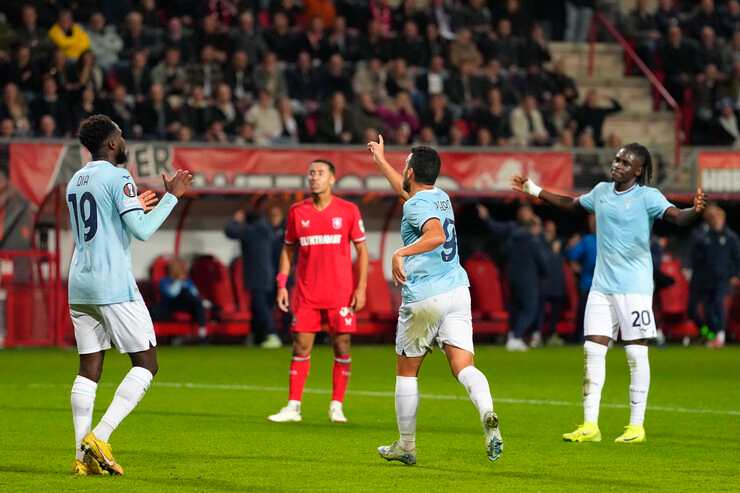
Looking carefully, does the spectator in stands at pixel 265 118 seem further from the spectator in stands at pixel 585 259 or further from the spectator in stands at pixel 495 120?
the spectator in stands at pixel 585 259

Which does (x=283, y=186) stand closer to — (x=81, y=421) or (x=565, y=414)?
(x=565, y=414)

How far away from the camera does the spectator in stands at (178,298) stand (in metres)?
23.8

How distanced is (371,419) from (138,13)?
15.2m

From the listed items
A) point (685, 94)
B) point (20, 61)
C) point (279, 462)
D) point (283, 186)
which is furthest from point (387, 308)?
point (279, 462)

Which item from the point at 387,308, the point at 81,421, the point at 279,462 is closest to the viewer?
the point at 81,421

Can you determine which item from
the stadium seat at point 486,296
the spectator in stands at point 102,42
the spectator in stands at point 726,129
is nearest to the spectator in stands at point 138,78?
the spectator in stands at point 102,42

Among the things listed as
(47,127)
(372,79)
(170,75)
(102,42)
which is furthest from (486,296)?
(102,42)

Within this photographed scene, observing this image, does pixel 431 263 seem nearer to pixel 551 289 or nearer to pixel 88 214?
pixel 88 214

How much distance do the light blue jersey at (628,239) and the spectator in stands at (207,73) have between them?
15361 mm

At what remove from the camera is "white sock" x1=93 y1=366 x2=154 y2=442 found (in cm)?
904

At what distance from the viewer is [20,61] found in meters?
24.6

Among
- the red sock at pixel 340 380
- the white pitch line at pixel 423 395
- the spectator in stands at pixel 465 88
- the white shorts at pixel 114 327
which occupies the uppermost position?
the spectator in stands at pixel 465 88

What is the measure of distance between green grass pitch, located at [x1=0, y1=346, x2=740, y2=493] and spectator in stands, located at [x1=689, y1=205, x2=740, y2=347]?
5372 millimetres

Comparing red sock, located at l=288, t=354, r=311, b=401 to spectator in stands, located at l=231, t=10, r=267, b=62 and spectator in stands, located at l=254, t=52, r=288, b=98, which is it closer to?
spectator in stands, located at l=254, t=52, r=288, b=98
